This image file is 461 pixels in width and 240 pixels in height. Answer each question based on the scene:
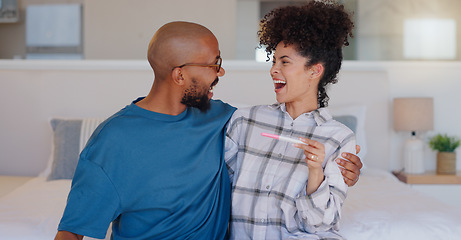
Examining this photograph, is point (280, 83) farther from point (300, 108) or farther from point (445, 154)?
point (445, 154)

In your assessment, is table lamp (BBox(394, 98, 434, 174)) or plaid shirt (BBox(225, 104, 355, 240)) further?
table lamp (BBox(394, 98, 434, 174))

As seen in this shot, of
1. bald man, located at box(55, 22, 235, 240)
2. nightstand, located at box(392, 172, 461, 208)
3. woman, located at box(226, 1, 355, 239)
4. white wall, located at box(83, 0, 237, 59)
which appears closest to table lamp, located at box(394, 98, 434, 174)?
nightstand, located at box(392, 172, 461, 208)

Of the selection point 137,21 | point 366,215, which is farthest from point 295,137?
point 137,21

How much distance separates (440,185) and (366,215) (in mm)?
1291

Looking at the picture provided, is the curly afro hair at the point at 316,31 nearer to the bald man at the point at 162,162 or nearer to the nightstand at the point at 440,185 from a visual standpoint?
the bald man at the point at 162,162

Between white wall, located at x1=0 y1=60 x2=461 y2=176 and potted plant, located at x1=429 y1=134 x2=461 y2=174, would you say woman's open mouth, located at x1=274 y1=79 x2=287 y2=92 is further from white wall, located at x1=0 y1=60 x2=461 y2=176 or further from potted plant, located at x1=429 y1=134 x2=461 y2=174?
potted plant, located at x1=429 y1=134 x2=461 y2=174

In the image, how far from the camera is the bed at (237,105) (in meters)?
1.74

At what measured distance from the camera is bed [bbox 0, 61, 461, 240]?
174 centimetres

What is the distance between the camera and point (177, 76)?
135 cm

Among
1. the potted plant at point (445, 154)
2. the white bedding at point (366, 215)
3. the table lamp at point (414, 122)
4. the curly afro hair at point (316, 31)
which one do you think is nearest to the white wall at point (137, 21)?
the table lamp at point (414, 122)

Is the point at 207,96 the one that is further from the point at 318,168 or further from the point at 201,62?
the point at 318,168

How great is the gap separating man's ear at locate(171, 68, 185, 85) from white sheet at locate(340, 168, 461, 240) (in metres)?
0.80

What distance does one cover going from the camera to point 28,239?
162 centimetres

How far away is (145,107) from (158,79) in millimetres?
90
